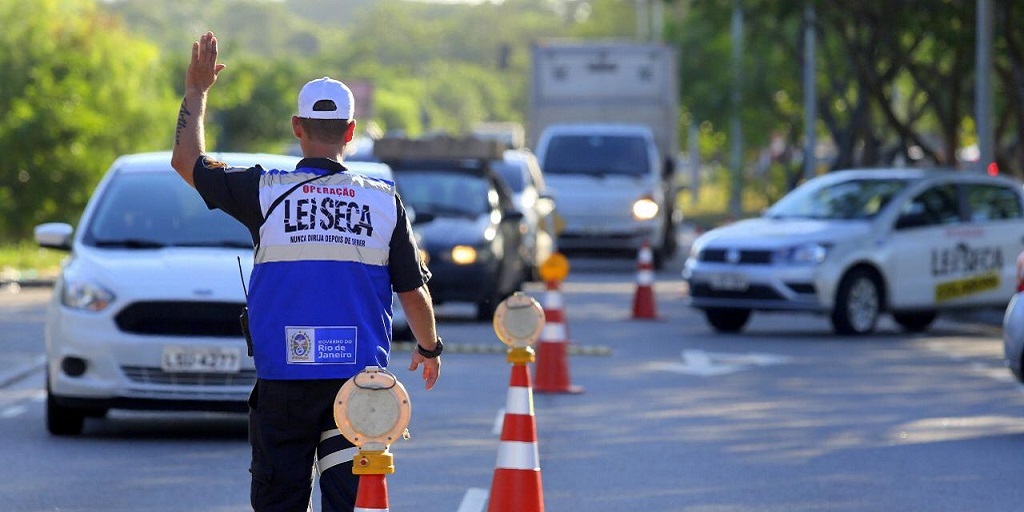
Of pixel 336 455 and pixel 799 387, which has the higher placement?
pixel 336 455

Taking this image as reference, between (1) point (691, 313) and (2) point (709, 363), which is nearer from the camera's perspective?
(2) point (709, 363)

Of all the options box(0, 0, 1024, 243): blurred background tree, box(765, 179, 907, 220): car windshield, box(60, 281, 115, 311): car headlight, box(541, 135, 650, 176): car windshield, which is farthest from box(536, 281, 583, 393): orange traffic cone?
box(541, 135, 650, 176): car windshield

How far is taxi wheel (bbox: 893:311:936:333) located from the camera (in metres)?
20.9

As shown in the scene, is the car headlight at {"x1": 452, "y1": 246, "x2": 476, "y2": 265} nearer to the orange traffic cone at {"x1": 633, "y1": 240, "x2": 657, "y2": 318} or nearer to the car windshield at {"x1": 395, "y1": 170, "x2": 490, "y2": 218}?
the car windshield at {"x1": 395, "y1": 170, "x2": 490, "y2": 218}

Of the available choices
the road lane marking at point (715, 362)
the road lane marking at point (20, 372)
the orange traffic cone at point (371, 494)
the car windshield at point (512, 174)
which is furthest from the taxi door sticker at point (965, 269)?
the orange traffic cone at point (371, 494)

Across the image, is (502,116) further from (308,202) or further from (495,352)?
(308,202)

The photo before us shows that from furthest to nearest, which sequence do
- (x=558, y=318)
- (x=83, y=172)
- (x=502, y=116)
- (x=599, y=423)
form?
(x=502, y=116)
(x=83, y=172)
(x=558, y=318)
(x=599, y=423)

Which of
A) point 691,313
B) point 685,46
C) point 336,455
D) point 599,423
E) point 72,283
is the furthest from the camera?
point 685,46

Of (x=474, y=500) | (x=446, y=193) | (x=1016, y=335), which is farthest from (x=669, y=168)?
(x=474, y=500)

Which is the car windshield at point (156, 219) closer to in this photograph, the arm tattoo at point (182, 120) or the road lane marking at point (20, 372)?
the road lane marking at point (20, 372)

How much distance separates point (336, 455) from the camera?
6031 millimetres

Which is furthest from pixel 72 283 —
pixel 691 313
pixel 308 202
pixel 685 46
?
pixel 685 46

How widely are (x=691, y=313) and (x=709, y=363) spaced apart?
613 cm

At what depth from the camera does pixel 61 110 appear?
34.7 metres
